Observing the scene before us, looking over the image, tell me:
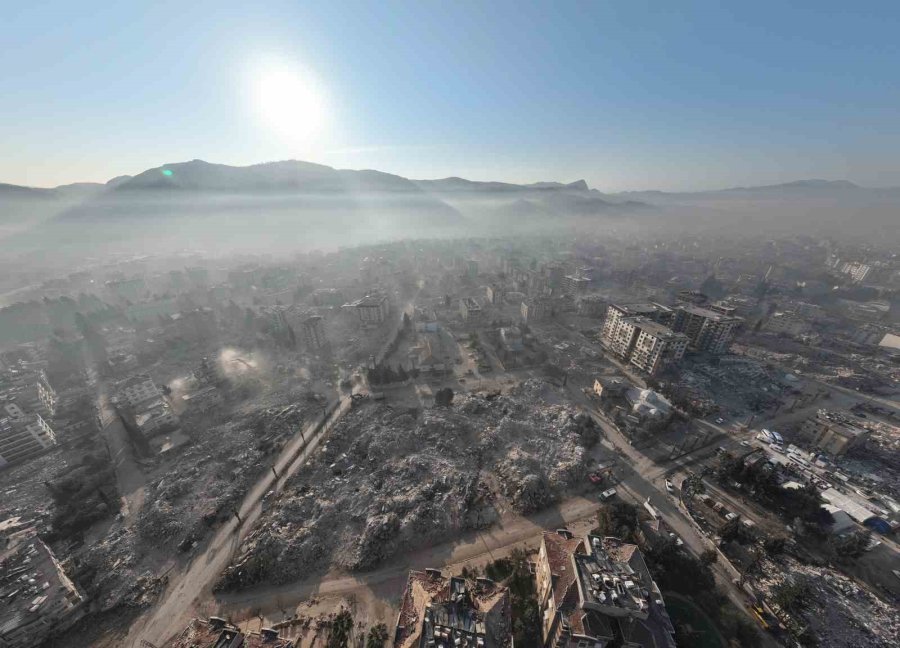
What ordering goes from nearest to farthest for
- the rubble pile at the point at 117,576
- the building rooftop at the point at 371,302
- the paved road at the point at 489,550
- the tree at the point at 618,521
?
the paved road at the point at 489,550, the rubble pile at the point at 117,576, the tree at the point at 618,521, the building rooftop at the point at 371,302

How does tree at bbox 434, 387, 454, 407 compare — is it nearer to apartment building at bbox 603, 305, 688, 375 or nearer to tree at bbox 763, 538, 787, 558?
tree at bbox 763, 538, 787, 558

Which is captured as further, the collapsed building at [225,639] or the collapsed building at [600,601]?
the collapsed building at [600,601]

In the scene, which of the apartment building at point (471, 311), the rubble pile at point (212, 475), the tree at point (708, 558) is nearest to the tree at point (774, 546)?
the tree at point (708, 558)

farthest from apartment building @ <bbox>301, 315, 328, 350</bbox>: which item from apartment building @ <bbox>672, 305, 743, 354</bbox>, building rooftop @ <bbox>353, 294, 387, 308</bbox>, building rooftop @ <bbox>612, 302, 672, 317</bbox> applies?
apartment building @ <bbox>672, 305, 743, 354</bbox>

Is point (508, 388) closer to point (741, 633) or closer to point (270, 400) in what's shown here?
point (741, 633)

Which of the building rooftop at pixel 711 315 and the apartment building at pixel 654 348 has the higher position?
the building rooftop at pixel 711 315

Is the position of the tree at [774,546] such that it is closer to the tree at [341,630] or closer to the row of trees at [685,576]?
the row of trees at [685,576]

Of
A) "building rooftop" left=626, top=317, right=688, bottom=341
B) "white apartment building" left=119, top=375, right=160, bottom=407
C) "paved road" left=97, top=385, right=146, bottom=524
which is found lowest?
"paved road" left=97, top=385, right=146, bottom=524
